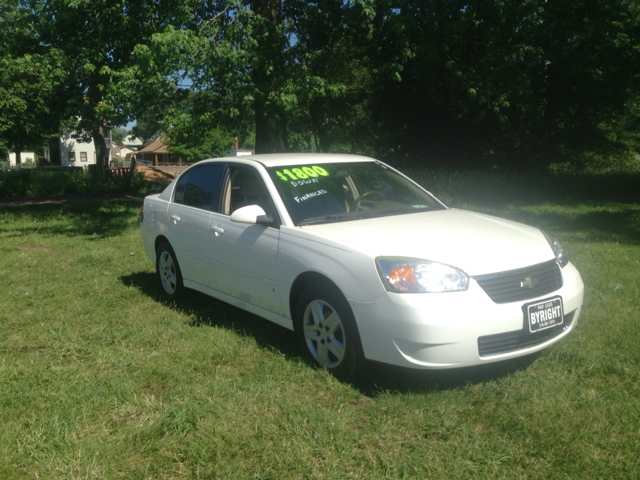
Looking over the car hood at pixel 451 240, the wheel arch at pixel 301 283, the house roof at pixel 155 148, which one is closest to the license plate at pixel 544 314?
the car hood at pixel 451 240

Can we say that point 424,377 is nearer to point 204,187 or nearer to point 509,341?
point 509,341

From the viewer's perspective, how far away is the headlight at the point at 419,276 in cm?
382

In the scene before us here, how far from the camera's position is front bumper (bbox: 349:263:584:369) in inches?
147

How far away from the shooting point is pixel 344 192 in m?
5.37

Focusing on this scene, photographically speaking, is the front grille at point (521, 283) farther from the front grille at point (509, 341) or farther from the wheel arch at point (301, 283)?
the wheel arch at point (301, 283)

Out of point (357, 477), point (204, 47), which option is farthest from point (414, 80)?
point (357, 477)

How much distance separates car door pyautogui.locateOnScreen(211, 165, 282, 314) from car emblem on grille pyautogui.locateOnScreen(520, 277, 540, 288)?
184 centimetres

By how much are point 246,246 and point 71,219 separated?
1253cm

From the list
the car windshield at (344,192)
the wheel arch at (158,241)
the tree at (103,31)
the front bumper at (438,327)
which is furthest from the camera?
the tree at (103,31)

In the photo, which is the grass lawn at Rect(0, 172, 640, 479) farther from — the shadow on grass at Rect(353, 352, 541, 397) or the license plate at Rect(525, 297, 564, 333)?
the license plate at Rect(525, 297, 564, 333)

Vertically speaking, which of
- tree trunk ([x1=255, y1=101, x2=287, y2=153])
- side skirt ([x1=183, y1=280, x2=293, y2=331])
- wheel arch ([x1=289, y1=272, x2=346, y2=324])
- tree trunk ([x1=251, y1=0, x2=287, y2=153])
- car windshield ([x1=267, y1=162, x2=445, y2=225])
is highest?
tree trunk ([x1=251, y1=0, x2=287, y2=153])

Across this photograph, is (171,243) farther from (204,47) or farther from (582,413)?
(204,47)

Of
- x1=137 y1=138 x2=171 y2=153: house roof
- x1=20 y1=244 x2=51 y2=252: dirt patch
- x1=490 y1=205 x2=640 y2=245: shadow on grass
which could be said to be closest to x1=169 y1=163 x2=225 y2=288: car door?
x1=20 y1=244 x2=51 y2=252: dirt patch

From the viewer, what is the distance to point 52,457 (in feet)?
10.8
